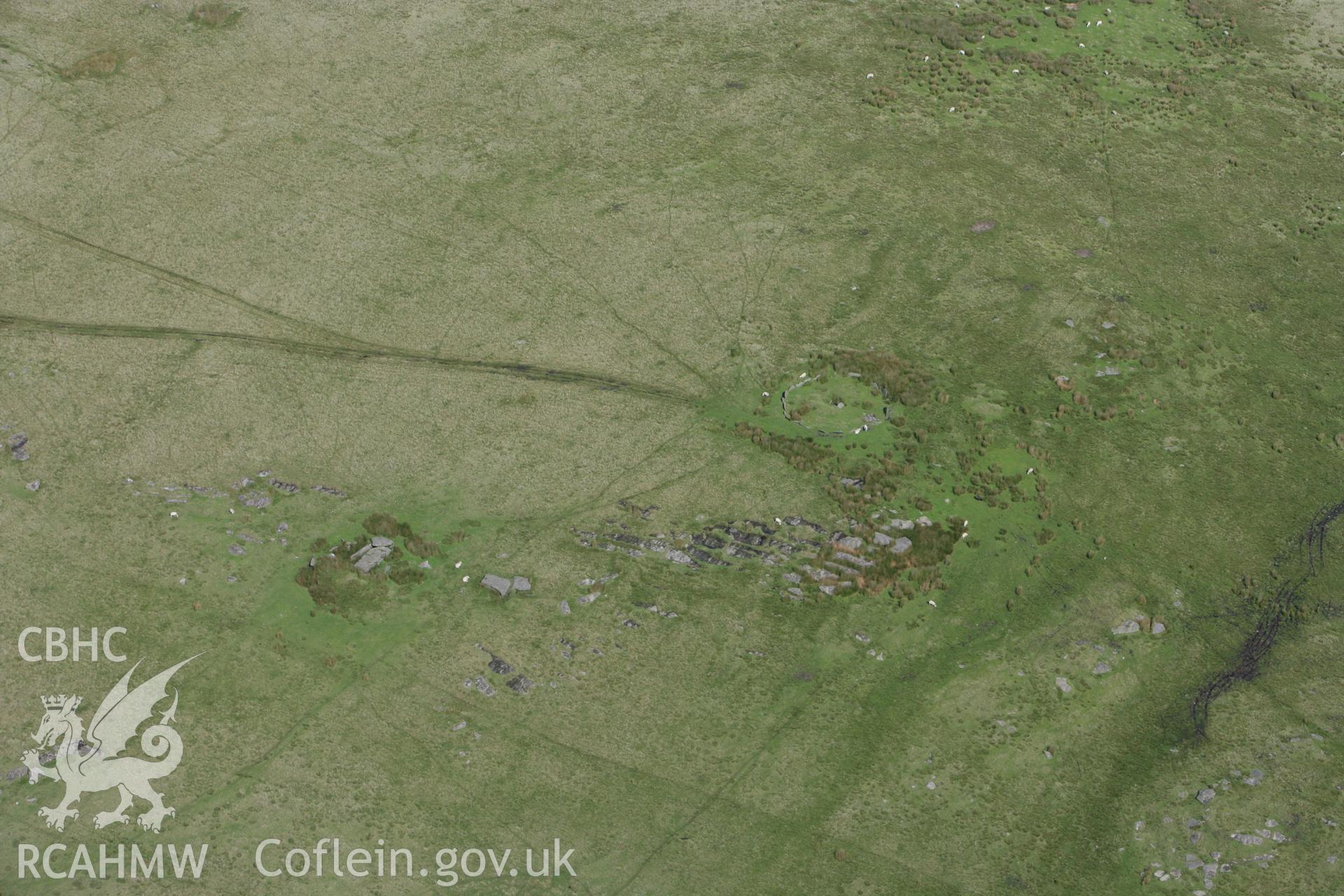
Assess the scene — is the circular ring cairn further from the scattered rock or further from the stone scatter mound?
the stone scatter mound

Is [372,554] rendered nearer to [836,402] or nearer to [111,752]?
[111,752]

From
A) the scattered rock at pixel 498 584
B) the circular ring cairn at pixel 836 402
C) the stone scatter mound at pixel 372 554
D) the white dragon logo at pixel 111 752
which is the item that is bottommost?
the white dragon logo at pixel 111 752

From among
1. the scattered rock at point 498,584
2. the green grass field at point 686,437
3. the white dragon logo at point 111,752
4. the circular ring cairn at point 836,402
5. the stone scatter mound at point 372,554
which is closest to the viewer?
the white dragon logo at point 111,752

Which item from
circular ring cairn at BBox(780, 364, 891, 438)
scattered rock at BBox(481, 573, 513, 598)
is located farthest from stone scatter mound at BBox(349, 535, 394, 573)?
circular ring cairn at BBox(780, 364, 891, 438)

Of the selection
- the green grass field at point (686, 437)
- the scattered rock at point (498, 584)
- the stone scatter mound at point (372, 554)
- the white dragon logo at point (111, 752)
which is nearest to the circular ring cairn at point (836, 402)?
the green grass field at point (686, 437)

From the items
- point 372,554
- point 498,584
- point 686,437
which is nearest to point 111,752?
point 372,554

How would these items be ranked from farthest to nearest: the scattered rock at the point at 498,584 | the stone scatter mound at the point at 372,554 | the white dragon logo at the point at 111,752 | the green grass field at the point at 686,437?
the stone scatter mound at the point at 372,554 → the scattered rock at the point at 498,584 → the green grass field at the point at 686,437 → the white dragon logo at the point at 111,752

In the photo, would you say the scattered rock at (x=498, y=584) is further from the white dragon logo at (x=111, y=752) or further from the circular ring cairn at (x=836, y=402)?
the circular ring cairn at (x=836, y=402)
